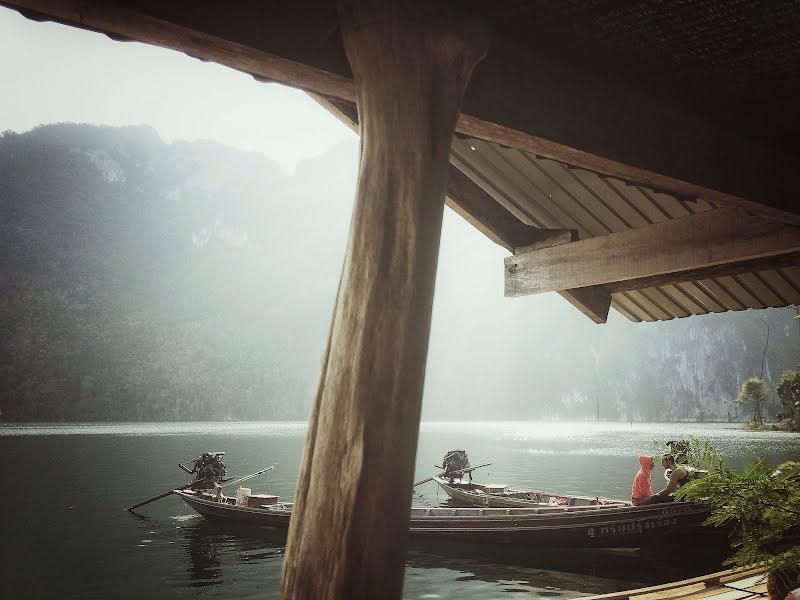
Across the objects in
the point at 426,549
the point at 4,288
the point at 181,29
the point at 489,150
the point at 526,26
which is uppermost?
the point at 4,288

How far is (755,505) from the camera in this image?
345cm

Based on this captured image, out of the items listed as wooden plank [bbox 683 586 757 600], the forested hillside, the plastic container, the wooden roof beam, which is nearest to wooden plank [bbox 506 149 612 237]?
the wooden roof beam

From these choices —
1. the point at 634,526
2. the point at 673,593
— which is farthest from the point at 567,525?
the point at 673,593

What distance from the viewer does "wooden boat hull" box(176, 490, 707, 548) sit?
49.6ft

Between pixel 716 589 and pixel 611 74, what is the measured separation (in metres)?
4.44

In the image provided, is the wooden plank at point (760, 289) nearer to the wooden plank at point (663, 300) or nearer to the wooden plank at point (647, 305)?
the wooden plank at point (663, 300)

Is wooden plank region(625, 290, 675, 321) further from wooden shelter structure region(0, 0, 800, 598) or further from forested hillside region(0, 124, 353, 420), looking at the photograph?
forested hillside region(0, 124, 353, 420)

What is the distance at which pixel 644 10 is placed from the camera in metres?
2.05

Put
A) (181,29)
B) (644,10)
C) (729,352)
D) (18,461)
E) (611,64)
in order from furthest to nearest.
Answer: (729,352) → (18,461) → (611,64) → (644,10) → (181,29)

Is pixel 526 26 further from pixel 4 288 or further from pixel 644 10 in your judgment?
pixel 4 288

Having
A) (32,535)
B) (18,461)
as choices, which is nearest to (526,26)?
(32,535)

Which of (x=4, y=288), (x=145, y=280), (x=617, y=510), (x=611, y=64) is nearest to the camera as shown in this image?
(x=611, y=64)

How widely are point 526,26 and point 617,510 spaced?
1530cm

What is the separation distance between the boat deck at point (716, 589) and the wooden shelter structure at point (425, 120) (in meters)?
2.77
